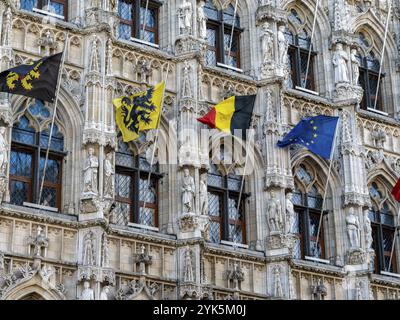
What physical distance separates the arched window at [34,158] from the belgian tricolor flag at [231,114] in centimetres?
464

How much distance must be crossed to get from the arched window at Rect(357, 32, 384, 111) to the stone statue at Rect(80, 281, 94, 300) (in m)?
14.7

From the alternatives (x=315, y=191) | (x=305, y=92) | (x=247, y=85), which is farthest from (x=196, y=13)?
(x=315, y=191)

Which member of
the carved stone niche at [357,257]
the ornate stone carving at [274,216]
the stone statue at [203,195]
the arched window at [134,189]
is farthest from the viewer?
the carved stone niche at [357,257]

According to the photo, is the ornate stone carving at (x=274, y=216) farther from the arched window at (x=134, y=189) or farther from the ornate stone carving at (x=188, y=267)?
the arched window at (x=134, y=189)

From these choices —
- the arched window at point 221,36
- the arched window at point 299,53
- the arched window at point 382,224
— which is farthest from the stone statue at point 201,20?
the arched window at point 382,224

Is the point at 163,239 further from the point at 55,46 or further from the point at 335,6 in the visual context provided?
the point at 335,6

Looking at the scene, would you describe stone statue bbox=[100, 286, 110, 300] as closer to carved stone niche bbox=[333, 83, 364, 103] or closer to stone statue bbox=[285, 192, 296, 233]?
stone statue bbox=[285, 192, 296, 233]

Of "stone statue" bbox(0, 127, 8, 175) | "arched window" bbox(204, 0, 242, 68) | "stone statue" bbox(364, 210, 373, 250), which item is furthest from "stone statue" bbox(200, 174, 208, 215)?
"stone statue" bbox(364, 210, 373, 250)

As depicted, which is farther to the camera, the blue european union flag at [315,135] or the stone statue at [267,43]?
the stone statue at [267,43]

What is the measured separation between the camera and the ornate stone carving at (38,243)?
1022 inches

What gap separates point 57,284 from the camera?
2609cm

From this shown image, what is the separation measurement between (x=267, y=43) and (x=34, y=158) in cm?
960

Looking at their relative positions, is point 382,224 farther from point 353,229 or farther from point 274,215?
point 274,215
